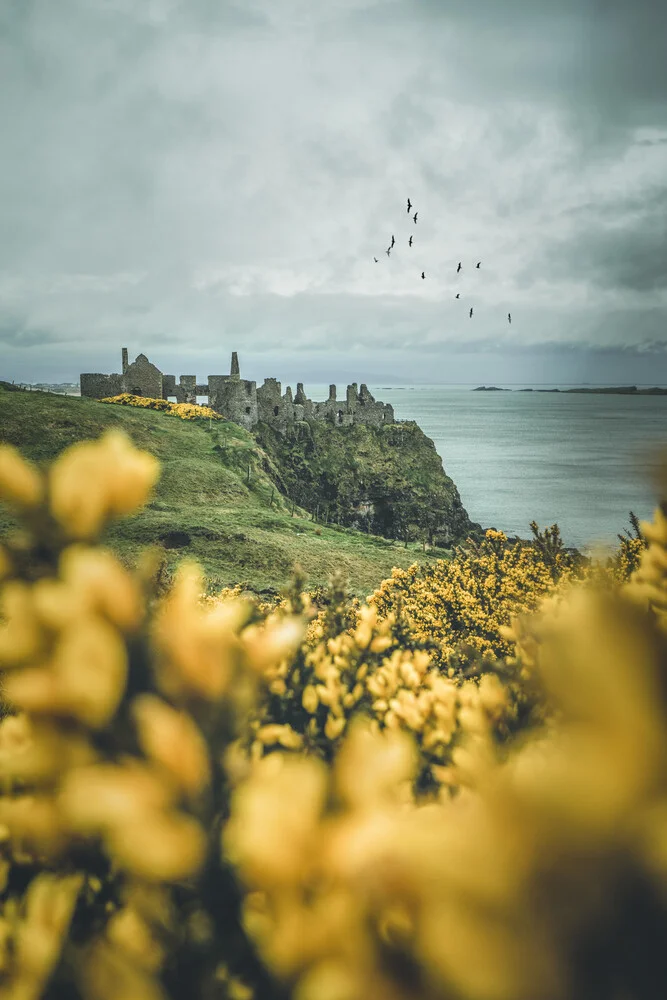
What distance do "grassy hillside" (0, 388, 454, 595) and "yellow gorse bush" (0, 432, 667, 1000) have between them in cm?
1438

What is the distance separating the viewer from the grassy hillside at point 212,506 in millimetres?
19438

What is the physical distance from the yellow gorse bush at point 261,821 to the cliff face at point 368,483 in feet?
158

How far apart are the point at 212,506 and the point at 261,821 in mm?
25833

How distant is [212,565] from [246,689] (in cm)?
1780

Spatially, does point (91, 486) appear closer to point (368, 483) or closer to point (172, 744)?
point (172, 744)

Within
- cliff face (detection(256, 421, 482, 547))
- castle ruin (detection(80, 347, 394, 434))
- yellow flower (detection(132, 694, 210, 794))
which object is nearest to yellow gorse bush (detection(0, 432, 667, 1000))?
yellow flower (detection(132, 694, 210, 794))

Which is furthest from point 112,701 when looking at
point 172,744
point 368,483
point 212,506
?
point 368,483

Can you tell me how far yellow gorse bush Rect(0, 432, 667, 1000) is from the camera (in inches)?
24.7

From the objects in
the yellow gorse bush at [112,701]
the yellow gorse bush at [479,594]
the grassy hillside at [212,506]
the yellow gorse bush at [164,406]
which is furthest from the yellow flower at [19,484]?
the yellow gorse bush at [164,406]

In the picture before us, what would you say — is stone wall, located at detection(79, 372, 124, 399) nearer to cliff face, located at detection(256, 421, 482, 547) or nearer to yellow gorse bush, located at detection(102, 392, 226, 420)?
yellow gorse bush, located at detection(102, 392, 226, 420)

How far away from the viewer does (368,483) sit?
55062mm

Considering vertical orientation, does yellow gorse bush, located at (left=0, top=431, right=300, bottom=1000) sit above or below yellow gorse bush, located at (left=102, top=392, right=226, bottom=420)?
below

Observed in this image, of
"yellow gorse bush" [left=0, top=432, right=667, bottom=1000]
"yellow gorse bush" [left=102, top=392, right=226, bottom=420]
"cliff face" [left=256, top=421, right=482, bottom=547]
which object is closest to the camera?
"yellow gorse bush" [left=0, top=432, right=667, bottom=1000]

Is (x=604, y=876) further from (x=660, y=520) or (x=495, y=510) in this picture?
(x=495, y=510)
